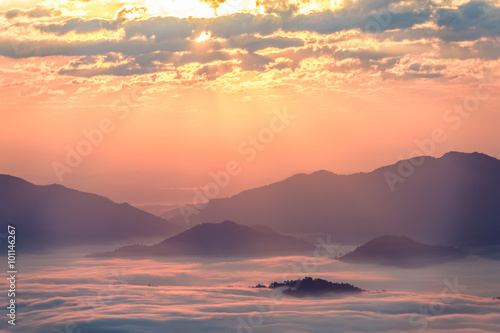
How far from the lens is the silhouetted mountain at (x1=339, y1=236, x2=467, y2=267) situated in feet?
575

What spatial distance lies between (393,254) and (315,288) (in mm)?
76231

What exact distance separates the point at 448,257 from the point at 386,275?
200 feet

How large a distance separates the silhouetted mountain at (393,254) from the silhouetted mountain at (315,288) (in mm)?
64615

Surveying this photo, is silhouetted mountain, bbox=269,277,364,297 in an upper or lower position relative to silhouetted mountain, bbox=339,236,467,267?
lower

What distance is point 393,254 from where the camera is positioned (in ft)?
585

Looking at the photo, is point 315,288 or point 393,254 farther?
point 393,254

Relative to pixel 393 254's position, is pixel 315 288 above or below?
below

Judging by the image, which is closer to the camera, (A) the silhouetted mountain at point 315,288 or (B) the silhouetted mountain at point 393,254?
(A) the silhouetted mountain at point 315,288

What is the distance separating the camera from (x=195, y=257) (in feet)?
645

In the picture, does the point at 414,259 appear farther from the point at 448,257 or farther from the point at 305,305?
the point at 305,305

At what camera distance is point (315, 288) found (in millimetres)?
108812

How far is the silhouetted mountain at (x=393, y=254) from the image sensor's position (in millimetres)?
175250

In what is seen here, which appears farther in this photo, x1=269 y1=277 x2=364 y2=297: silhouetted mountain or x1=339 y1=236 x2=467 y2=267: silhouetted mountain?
x1=339 y1=236 x2=467 y2=267: silhouetted mountain

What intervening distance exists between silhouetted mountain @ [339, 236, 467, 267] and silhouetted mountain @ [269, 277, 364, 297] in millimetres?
64615
